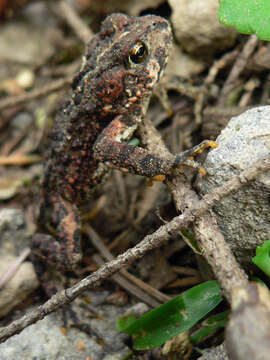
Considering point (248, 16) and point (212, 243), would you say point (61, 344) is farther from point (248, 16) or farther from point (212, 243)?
point (248, 16)

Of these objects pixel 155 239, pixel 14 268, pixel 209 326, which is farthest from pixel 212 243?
pixel 14 268

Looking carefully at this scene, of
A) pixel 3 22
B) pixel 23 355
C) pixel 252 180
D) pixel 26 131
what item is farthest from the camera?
pixel 3 22

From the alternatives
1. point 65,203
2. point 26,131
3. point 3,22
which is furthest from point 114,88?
point 3,22

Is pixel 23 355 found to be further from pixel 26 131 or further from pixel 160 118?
pixel 26 131

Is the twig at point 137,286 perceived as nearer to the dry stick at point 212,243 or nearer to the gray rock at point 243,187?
the gray rock at point 243,187

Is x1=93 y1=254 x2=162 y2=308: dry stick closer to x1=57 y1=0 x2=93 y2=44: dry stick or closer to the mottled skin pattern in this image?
the mottled skin pattern

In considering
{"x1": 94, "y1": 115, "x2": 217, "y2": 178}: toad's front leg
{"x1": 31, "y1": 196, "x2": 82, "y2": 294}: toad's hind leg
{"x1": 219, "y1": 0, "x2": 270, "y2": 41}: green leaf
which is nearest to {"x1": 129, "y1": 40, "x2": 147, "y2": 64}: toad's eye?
{"x1": 94, "y1": 115, "x2": 217, "y2": 178}: toad's front leg
